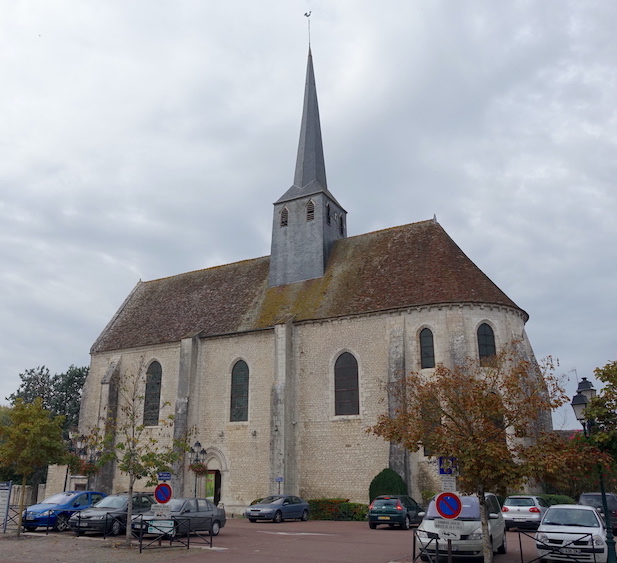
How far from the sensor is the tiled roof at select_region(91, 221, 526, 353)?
1026 inches

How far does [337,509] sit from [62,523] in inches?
422

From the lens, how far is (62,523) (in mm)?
18047

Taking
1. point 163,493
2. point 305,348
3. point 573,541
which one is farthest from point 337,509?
point 573,541

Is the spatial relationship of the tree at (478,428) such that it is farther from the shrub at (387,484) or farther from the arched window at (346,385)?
the arched window at (346,385)

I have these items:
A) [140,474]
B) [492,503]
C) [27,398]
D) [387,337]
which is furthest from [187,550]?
[27,398]

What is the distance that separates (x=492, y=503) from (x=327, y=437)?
1227 centimetres

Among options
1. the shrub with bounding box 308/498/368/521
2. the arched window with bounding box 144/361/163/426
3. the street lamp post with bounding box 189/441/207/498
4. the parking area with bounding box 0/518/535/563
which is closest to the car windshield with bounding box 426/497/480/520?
the parking area with bounding box 0/518/535/563

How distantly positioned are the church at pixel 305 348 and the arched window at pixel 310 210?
7 cm

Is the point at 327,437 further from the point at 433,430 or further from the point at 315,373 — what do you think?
the point at 433,430

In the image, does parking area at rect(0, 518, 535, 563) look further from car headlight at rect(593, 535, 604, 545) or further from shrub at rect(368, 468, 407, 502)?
shrub at rect(368, 468, 407, 502)

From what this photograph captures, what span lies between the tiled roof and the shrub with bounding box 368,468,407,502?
7385 mm

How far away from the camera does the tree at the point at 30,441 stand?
17234 mm

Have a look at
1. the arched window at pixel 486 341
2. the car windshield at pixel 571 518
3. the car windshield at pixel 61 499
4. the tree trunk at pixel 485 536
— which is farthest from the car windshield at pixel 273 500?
the tree trunk at pixel 485 536

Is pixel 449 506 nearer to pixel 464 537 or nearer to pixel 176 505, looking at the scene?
pixel 464 537
